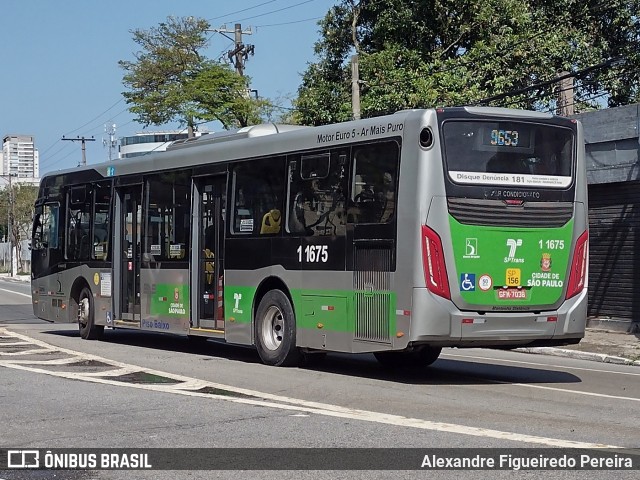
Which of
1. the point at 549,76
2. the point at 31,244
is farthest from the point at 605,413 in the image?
the point at 549,76

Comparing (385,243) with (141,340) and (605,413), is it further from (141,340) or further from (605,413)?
(141,340)

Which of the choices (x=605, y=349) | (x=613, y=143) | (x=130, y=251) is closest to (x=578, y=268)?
(x=605, y=349)

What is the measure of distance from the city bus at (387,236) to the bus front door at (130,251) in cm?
152

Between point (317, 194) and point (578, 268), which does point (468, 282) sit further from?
point (317, 194)

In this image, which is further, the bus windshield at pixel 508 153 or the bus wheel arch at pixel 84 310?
the bus wheel arch at pixel 84 310

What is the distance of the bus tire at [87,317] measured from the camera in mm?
20609

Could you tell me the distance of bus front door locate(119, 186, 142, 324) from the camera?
19016mm

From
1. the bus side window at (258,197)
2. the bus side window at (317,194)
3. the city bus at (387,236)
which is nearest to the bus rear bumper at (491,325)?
the city bus at (387,236)

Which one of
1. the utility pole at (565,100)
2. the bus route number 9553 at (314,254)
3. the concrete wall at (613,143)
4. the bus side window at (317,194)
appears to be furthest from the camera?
the utility pole at (565,100)

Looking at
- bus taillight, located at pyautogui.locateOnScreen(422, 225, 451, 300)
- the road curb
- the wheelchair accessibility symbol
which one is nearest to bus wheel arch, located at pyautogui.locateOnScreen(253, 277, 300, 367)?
bus taillight, located at pyautogui.locateOnScreen(422, 225, 451, 300)

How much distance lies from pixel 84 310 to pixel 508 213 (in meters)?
10.8

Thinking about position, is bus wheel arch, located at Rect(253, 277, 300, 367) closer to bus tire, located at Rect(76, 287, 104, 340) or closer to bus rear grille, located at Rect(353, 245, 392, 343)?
bus rear grille, located at Rect(353, 245, 392, 343)

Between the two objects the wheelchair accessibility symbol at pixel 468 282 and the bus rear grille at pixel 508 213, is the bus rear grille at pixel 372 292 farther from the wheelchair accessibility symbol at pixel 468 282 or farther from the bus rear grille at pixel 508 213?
the bus rear grille at pixel 508 213

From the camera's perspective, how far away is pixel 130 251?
758 inches
